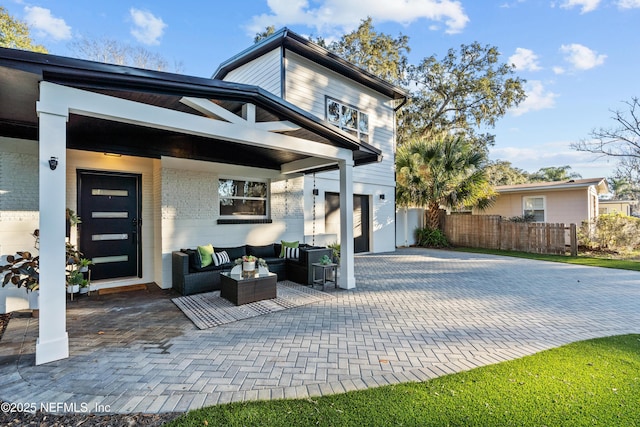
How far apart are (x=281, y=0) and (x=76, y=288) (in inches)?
471

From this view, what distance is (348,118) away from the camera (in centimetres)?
1080

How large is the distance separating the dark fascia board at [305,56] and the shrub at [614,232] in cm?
911

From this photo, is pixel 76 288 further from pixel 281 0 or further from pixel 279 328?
pixel 281 0

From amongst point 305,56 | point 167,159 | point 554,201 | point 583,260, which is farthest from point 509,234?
point 167,159

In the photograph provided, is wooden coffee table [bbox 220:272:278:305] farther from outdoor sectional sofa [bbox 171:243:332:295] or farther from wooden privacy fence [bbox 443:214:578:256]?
wooden privacy fence [bbox 443:214:578:256]

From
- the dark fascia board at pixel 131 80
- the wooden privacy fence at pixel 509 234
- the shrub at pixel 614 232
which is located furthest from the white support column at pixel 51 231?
the shrub at pixel 614 232

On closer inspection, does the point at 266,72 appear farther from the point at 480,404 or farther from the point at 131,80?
the point at 480,404

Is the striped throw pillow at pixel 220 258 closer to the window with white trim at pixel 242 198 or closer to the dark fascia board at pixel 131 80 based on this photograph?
the window with white trim at pixel 242 198

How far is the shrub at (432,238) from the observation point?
13500 mm

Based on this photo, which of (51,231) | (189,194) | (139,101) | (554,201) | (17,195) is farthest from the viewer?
(554,201)

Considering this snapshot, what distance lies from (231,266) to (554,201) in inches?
607

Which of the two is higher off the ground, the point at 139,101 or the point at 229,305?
the point at 139,101

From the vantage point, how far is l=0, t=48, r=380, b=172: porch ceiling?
10.2ft

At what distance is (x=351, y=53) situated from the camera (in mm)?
17656
